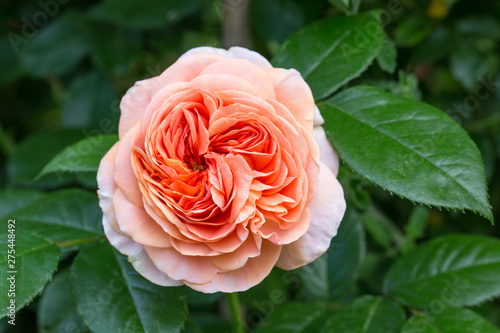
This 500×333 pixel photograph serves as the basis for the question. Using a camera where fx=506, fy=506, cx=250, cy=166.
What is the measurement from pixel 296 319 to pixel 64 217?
495 mm

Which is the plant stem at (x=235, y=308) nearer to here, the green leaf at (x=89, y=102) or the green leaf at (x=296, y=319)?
the green leaf at (x=296, y=319)

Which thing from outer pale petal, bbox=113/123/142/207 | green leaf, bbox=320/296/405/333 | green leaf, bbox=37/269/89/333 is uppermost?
outer pale petal, bbox=113/123/142/207

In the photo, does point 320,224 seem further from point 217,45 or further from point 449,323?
point 217,45

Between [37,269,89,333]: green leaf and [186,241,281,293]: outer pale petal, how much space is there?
571 mm

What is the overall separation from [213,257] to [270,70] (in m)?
0.26

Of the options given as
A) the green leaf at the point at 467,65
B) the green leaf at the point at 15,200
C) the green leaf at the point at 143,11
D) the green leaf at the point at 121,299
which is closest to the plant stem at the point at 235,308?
the green leaf at the point at 121,299

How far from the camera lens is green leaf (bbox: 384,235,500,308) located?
945 mm

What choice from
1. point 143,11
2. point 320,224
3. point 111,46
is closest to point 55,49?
point 111,46

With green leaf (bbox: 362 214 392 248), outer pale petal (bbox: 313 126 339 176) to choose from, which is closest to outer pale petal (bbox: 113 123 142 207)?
outer pale petal (bbox: 313 126 339 176)

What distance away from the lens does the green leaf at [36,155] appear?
1.29 metres

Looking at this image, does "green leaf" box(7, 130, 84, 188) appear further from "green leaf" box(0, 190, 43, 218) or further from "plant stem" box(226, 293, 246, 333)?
"plant stem" box(226, 293, 246, 333)

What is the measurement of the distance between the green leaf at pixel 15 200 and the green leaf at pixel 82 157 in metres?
0.35

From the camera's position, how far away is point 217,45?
1.42m

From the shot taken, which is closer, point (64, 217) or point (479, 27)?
point (64, 217)
